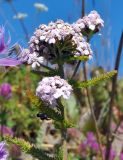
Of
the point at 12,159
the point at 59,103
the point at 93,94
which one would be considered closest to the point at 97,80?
the point at 59,103

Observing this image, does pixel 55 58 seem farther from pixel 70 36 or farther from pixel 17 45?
pixel 17 45

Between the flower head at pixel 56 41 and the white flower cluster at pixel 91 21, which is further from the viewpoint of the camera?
the white flower cluster at pixel 91 21

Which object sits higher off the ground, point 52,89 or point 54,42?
point 54,42

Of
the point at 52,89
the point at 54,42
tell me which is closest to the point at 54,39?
the point at 54,42

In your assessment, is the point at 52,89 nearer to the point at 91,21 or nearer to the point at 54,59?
the point at 54,59

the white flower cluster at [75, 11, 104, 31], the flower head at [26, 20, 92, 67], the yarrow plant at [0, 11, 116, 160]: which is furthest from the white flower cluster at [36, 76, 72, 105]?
the white flower cluster at [75, 11, 104, 31]

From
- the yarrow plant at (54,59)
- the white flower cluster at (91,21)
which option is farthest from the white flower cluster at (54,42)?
the white flower cluster at (91,21)

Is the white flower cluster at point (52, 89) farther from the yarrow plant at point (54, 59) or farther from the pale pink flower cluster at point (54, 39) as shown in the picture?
the pale pink flower cluster at point (54, 39)

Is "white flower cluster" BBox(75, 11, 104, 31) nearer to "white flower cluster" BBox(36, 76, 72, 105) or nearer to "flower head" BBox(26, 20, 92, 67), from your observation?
"flower head" BBox(26, 20, 92, 67)
